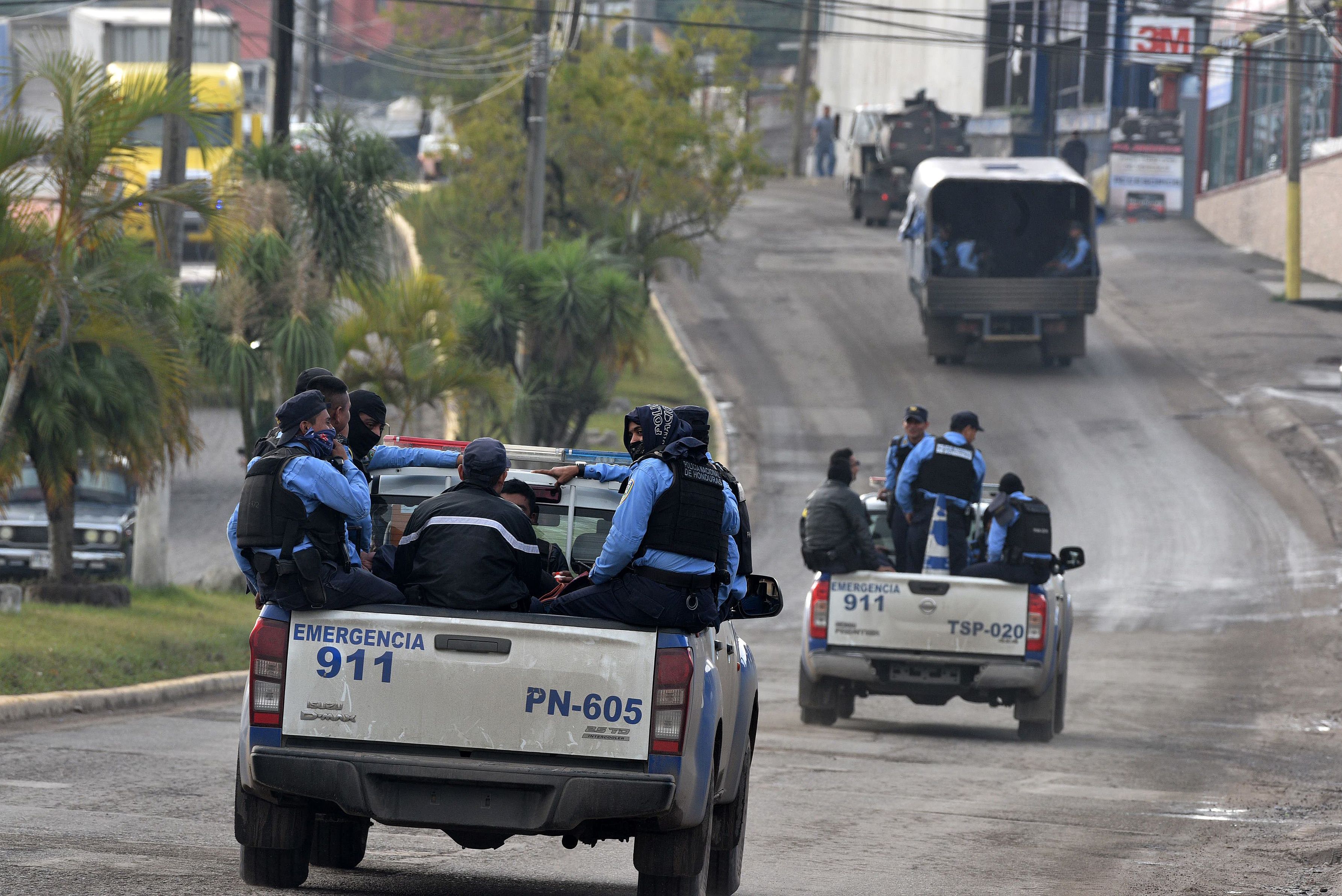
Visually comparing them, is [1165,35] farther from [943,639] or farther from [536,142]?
[943,639]

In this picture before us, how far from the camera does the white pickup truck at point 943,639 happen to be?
46.5ft

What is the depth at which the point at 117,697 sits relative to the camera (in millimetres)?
13750

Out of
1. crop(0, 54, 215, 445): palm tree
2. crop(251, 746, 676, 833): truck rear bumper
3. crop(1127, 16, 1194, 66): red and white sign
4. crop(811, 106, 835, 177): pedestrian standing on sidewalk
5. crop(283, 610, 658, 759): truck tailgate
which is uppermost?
crop(1127, 16, 1194, 66): red and white sign

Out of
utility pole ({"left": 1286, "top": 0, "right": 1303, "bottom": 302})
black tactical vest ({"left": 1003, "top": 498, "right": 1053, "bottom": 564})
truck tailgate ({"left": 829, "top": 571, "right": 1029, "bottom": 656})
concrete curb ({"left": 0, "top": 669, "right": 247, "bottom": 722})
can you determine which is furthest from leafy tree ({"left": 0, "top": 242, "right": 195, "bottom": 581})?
utility pole ({"left": 1286, "top": 0, "right": 1303, "bottom": 302})

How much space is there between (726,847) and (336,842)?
166 cm

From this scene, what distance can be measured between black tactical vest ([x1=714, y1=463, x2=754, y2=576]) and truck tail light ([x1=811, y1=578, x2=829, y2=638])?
21.9 ft

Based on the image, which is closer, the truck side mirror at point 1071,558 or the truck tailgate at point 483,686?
the truck tailgate at point 483,686

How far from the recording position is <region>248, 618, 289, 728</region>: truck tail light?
267 inches

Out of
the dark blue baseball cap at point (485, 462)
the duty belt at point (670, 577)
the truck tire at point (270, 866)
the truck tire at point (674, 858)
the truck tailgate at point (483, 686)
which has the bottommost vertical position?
the truck tire at point (270, 866)

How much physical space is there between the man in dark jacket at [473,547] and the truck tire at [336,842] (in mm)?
1382

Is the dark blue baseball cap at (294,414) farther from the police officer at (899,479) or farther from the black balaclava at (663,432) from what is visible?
the police officer at (899,479)

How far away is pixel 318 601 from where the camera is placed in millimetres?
6785

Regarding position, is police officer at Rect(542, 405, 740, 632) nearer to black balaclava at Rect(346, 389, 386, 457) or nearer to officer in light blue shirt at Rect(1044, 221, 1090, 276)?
black balaclava at Rect(346, 389, 386, 457)

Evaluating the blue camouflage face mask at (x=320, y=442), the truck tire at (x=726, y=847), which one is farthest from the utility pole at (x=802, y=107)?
the blue camouflage face mask at (x=320, y=442)
